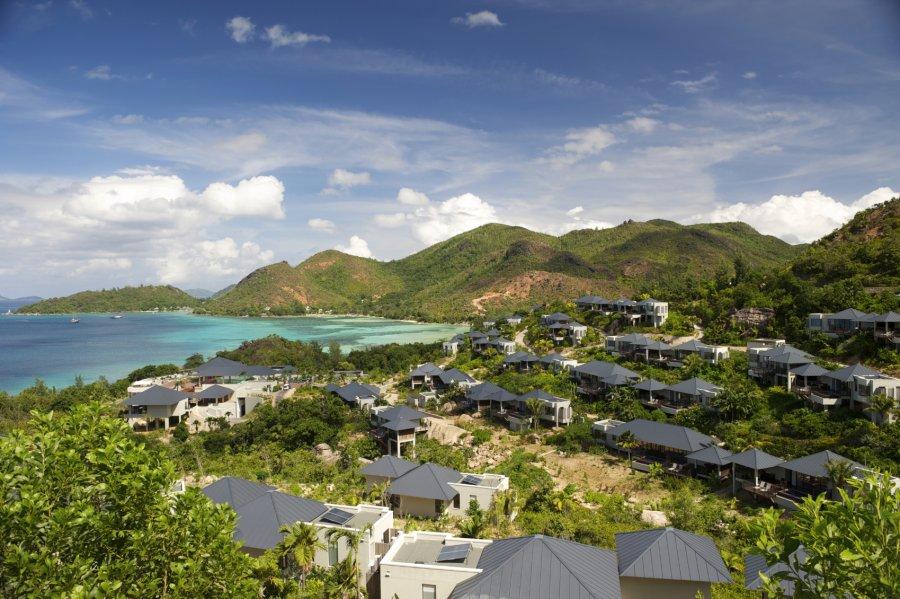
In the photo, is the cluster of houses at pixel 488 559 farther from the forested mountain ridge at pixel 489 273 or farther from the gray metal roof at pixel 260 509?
the forested mountain ridge at pixel 489 273

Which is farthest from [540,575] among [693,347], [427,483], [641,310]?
[641,310]

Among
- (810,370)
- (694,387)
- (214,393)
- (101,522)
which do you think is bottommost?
(214,393)

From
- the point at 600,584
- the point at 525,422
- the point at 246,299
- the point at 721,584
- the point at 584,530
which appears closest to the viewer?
the point at 600,584

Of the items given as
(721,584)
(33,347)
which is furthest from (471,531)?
(33,347)

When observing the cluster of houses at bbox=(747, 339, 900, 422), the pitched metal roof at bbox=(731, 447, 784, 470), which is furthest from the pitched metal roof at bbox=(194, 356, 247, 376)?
the cluster of houses at bbox=(747, 339, 900, 422)

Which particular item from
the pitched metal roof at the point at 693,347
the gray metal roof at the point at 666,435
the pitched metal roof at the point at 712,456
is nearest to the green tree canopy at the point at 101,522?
the pitched metal roof at the point at 712,456

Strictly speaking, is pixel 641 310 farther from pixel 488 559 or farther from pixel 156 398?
pixel 156 398

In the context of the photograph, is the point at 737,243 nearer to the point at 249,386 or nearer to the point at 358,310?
the point at 358,310
